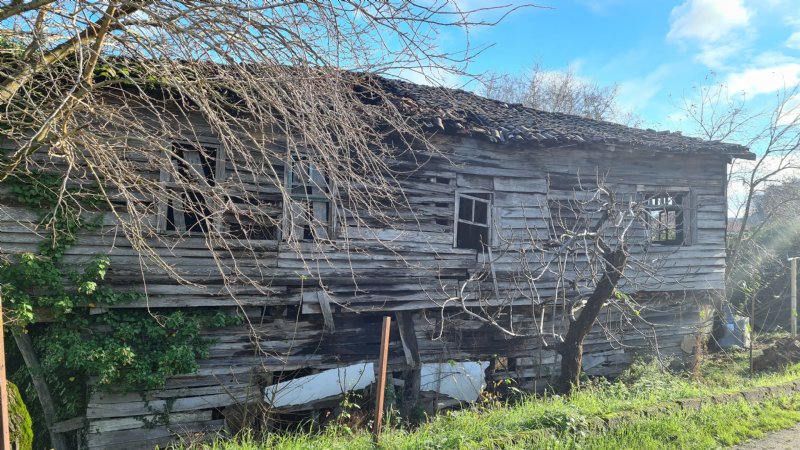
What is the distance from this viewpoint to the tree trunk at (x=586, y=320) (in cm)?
672

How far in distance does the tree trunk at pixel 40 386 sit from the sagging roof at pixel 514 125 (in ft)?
19.8

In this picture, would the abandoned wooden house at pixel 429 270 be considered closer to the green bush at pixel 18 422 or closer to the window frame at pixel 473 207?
the window frame at pixel 473 207

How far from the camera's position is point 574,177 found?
400 inches

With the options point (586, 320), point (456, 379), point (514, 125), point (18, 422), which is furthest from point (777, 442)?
point (18, 422)

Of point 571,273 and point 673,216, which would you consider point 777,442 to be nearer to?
point 571,273

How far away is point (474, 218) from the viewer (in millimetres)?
9828

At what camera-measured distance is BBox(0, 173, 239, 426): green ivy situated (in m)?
6.37

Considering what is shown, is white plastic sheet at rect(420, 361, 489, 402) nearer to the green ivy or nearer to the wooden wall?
the wooden wall

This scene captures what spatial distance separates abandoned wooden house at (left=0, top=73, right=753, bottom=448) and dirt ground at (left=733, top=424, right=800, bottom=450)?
1993 mm

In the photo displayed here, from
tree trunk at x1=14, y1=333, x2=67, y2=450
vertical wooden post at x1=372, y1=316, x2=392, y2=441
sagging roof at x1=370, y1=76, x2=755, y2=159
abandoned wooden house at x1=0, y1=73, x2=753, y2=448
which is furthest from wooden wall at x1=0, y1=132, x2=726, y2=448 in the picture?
vertical wooden post at x1=372, y1=316, x2=392, y2=441

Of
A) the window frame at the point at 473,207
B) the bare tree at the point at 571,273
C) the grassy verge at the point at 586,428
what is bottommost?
the grassy verge at the point at 586,428

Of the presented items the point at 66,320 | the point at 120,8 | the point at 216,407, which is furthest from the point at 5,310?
the point at 120,8

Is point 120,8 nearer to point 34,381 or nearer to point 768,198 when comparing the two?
point 34,381

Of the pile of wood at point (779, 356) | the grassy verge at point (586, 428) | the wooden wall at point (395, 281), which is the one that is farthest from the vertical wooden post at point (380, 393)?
the pile of wood at point (779, 356)
